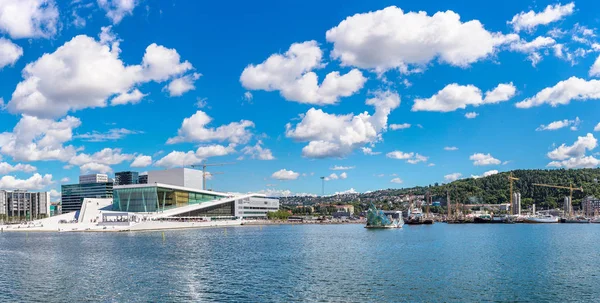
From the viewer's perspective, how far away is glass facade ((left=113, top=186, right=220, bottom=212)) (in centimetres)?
15974

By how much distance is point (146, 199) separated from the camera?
160250 mm

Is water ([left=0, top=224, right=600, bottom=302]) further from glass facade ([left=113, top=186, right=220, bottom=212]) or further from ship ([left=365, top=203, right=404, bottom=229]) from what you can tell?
glass facade ([left=113, top=186, right=220, bottom=212])

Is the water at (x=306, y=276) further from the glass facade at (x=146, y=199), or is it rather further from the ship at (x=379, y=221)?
the glass facade at (x=146, y=199)

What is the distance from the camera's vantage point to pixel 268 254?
5925 centimetres

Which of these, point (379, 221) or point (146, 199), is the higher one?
point (146, 199)

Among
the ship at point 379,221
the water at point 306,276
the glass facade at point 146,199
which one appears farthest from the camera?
the glass facade at point 146,199

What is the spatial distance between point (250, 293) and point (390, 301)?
30.5ft

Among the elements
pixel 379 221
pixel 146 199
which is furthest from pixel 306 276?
pixel 146 199

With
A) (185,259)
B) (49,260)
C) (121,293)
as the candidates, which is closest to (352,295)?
(121,293)

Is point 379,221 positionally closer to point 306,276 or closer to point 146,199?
point 146,199

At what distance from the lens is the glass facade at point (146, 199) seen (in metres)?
160

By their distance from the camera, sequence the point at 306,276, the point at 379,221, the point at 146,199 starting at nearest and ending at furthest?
the point at 306,276 < the point at 379,221 < the point at 146,199

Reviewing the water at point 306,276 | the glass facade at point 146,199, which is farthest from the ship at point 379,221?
the water at point 306,276

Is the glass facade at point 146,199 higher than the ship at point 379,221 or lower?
higher
